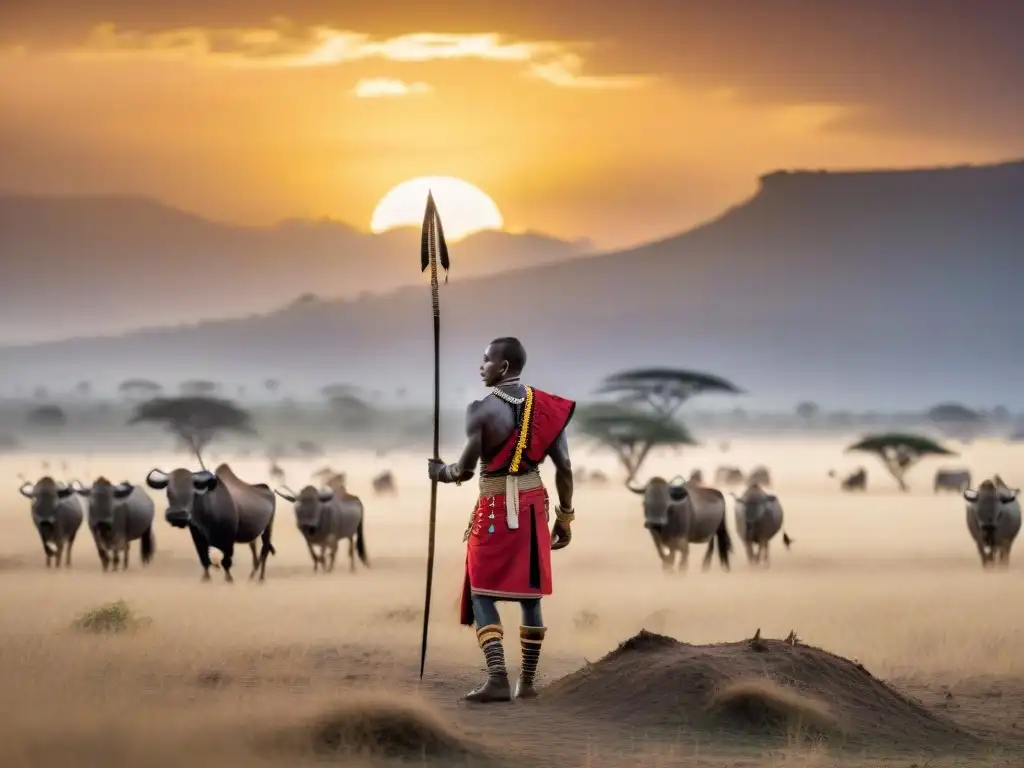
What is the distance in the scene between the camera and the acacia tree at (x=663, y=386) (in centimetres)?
6762

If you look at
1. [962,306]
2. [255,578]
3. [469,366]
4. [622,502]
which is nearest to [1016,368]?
[962,306]

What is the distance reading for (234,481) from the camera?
77.4 ft

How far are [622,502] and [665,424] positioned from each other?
1434 cm

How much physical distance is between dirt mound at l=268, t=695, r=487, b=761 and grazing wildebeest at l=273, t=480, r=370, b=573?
49.8 ft

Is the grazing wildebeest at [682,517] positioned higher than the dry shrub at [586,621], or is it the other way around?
the grazing wildebeest at [682,517]

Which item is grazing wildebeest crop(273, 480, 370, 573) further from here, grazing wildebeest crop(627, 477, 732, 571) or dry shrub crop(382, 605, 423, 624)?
dry shrub crop(382, 605, 423, 624)

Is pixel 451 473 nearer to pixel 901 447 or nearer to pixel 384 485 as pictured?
pixel 384 485

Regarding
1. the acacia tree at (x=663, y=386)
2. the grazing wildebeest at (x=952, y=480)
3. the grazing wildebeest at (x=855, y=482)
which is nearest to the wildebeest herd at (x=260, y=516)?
the grazing wildebeest at (x=952, y=480)

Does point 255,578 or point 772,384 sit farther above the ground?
point 772,384

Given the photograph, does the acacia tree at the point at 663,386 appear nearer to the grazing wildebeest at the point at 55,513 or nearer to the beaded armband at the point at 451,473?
the grazing wildebeest at the point at 55,513

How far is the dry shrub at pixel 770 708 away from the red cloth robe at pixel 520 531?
1478 mm

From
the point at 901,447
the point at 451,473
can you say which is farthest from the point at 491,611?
the point at 901,447

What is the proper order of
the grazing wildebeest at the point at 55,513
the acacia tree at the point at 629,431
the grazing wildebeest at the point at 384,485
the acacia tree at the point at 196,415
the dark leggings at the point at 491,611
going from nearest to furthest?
the dark leggings at the point at 491,611 → the grazing wildebeest at the point at 55,513 → the grazing wildebeest at the point at 384,485 → the acacia tree at the point at 629,431 → the acacia tree at the point at 196,415

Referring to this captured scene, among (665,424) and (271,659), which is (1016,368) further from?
(271,659)
